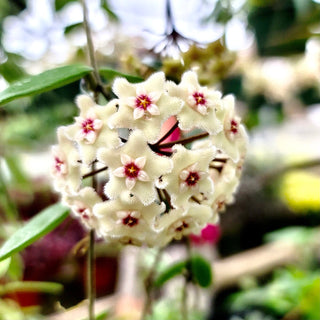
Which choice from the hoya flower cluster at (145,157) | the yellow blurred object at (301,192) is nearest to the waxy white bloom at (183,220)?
the hoya flower cluster at (145,157)

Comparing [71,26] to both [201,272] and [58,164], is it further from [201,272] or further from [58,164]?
[201,272]

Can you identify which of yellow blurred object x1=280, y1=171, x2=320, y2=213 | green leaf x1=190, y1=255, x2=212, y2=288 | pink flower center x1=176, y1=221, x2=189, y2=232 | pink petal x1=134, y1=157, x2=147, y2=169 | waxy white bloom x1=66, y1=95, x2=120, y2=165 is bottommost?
yellow blurred object x1=280, y1=171, x2=320, y2=213

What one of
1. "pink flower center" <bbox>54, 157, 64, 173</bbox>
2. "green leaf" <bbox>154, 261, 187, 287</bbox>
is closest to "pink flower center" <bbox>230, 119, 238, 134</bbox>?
"pink flower center" <bbox>54, 157, 64, 173</bbox>

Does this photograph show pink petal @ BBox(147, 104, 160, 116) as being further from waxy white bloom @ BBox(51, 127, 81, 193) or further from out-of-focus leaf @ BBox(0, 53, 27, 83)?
out-of-focus leaf @ BBox(0, 53, 27, 83)

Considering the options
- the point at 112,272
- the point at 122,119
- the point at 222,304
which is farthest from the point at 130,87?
the point at 112,272

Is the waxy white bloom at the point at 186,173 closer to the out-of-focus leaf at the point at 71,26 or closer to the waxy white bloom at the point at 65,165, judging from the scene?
the waxy white bloom at the point at 65,165

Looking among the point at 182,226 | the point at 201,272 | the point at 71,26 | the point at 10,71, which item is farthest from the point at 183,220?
the point at 10,71
